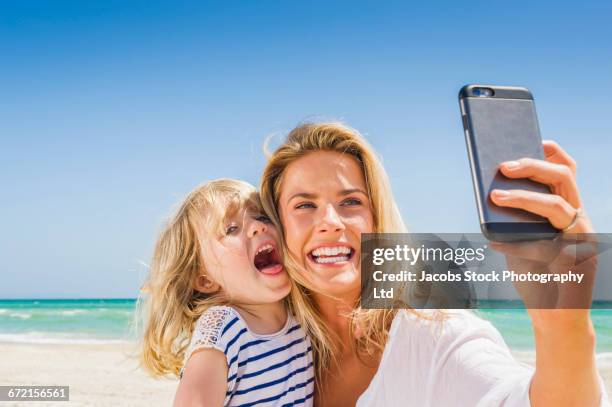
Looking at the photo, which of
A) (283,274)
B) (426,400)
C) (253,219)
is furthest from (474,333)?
(253,219)

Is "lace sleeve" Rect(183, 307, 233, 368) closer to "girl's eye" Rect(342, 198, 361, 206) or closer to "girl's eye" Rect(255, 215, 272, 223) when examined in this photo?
"girl's eye" Rect(255, 215, 272, 223)

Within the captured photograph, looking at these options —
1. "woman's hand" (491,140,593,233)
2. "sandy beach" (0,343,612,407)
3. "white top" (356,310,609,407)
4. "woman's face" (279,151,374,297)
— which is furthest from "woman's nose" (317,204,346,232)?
"sandy beach" (0,343,612,407)

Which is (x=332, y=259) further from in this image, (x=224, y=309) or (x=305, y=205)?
(x=224, y=309)

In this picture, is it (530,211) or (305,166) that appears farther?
(305,166)

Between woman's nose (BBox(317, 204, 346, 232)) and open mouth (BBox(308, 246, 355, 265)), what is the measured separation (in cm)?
10

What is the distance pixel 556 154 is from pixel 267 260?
2051mm

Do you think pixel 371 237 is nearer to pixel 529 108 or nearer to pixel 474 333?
pixel 474 333

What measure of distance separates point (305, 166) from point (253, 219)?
1.53 feet

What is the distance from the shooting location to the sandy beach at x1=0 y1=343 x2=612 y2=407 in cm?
1013

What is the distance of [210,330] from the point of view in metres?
3.34

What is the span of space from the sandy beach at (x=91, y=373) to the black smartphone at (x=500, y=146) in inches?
223

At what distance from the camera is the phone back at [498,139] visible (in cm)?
196

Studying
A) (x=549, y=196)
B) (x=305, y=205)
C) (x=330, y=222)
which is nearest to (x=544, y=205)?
(x=549, y=196)

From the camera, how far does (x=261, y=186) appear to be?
12.7 feet
